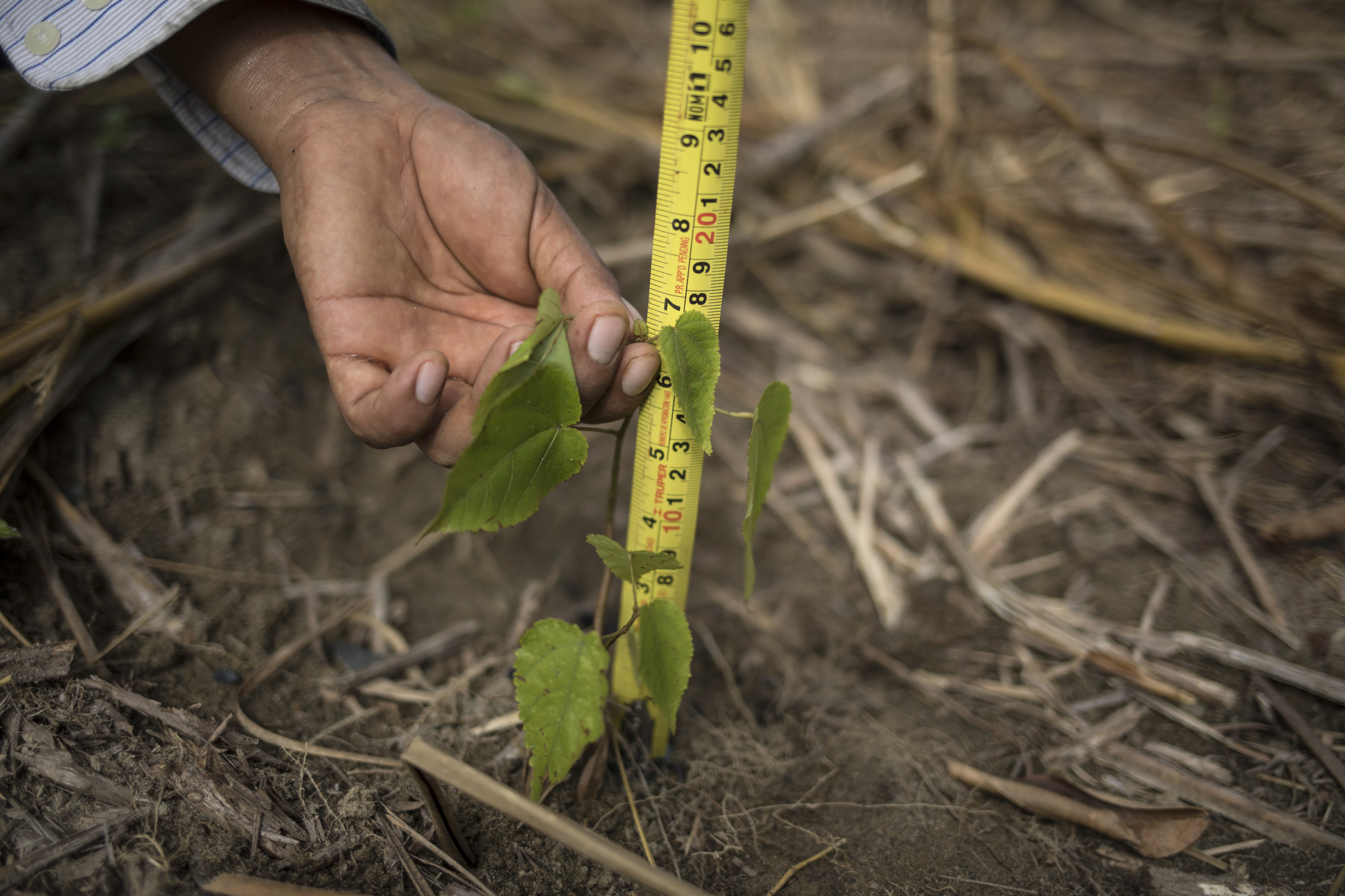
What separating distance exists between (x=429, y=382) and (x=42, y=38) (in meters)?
1.23

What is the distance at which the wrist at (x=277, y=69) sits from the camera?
57.9 inches

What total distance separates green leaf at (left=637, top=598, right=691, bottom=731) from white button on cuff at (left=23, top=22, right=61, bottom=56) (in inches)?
66.6

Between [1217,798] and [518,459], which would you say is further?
[1217,798]

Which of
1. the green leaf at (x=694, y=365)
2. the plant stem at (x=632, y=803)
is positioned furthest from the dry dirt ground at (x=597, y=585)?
the green leaf at (x=694, y=365)

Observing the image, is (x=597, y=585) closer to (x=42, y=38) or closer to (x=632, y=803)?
(x=632, y=803)

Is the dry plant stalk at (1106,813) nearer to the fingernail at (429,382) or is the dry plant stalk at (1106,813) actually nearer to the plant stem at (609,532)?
the plant stem at (609,532)

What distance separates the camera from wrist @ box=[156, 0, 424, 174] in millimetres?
1471

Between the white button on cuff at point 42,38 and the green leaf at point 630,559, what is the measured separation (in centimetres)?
155

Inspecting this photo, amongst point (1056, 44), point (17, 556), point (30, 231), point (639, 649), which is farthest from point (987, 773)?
point (1056, 44)

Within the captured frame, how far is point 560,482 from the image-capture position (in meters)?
1.11

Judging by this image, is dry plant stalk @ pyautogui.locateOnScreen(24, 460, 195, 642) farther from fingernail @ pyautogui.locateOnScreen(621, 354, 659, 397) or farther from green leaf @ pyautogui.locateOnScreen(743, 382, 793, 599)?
green leaf @ pyautogui.locateOnScreen(743, 382, 793, 599)

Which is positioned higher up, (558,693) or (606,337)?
(606,337)

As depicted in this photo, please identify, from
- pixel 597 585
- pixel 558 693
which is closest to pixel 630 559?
pixel 558 693

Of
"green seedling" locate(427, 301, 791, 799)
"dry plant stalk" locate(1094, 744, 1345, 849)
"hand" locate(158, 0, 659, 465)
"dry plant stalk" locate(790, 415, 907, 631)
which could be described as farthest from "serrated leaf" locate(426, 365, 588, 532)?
"dry plant stalk" locate(1094, 744, 1345, 849)
